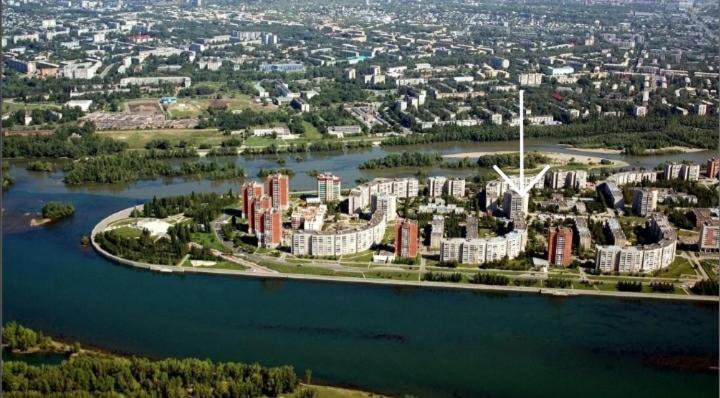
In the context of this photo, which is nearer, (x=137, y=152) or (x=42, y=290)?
(x=42, y=290)

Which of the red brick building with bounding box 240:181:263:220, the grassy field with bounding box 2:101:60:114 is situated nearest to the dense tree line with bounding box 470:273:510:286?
the red brick building with bounding box 240:181:263:220

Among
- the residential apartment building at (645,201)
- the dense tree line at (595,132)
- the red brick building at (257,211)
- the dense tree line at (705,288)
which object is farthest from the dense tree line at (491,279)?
the dense tree line at (595,132)

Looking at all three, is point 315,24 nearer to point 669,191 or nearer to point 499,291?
point 669,191

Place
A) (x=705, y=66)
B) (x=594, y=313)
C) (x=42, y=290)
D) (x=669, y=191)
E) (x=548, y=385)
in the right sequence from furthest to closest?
(x=705, y=66) → (x=669, y=191) → (x=42, y=290) → (x=594, y=313) → (x=548, y=385)

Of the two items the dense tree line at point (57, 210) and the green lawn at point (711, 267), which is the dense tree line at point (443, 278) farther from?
the dense tree line at point (57, 210)

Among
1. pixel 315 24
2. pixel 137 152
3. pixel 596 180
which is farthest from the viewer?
pixel 315 24

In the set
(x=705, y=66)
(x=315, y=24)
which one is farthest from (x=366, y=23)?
(x=705, y=66)

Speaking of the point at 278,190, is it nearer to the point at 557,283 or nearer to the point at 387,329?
the point at 387,329
